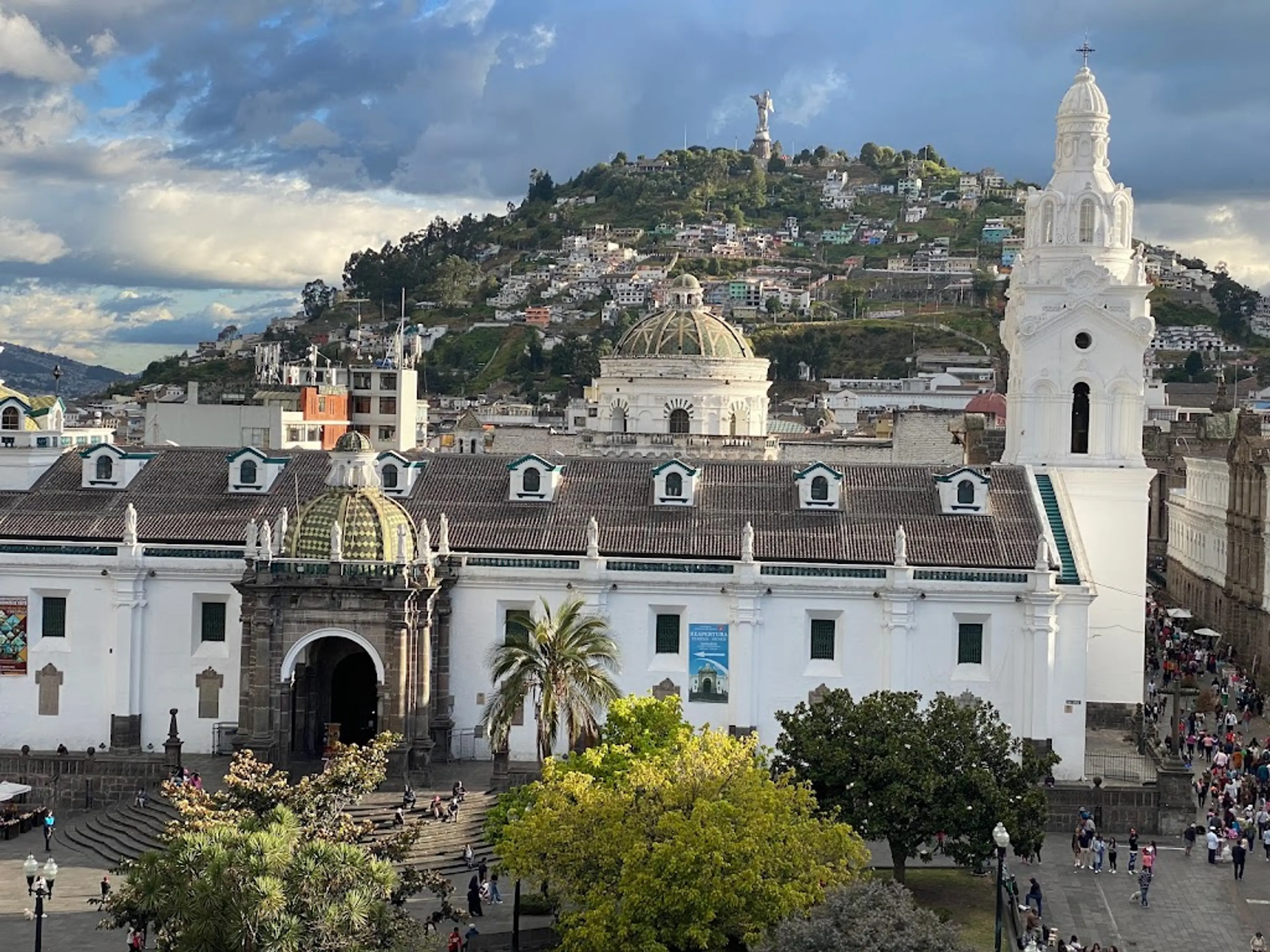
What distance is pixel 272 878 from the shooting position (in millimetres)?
32750

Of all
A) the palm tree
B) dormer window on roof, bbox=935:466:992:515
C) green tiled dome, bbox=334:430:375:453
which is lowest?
the palm tree

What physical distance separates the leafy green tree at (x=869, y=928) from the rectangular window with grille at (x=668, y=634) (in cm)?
1904

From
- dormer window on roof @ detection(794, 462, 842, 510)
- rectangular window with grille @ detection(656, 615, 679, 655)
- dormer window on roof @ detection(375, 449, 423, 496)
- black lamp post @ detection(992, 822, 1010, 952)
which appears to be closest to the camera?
black lamp post @ detection(992, 822, 1010, 952)

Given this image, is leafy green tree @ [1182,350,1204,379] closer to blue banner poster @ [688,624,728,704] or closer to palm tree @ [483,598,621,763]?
blue banner poster @ [688,624,728,704]

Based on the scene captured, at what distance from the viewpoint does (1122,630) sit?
60281 millimetres

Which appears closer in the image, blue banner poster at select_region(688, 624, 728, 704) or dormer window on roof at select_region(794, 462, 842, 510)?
blue banner poster at select_region(688, 624, 728, 704)

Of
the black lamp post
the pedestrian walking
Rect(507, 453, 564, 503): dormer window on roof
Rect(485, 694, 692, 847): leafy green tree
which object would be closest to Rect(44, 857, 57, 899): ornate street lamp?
Rect(485, 694, 692, 847): leafy green tree

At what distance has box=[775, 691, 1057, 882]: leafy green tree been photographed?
1663 inches

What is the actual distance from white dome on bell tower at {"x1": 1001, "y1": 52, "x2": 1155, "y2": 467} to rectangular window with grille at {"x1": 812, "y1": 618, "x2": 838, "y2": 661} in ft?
42.3

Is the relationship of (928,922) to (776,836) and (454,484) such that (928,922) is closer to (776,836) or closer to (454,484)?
(776,836)

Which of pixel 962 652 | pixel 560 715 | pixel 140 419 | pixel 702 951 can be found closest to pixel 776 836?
pixel 702 951

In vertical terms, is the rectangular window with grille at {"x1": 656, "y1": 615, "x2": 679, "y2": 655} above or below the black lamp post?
above

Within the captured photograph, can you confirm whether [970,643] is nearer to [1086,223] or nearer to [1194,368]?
[1086,223]

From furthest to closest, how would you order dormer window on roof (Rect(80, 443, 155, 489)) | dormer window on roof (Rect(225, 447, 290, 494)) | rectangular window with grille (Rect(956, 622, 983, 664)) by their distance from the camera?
dormer window on roof (Rect(80, 443, 155, 489))
dormer window on roof (Rect(225, 447, 290, 494))
rectangular window with grille (Rect(956, 622, 983, 664))
